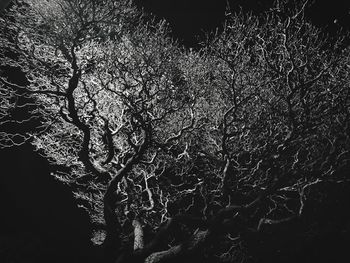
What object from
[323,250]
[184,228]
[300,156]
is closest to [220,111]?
[300,156]

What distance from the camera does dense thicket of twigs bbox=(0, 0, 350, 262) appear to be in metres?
8.83

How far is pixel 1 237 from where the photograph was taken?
17156 mm

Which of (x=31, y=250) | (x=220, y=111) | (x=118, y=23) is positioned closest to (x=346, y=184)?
(x=220, y=111)

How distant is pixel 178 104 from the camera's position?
40.7 feet

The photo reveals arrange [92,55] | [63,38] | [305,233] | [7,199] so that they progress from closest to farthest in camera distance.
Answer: [63,38] < [92,55] < [305,233] < [7,199]

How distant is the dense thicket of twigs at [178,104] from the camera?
883 cm

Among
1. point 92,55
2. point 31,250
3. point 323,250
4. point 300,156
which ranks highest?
point 92,55

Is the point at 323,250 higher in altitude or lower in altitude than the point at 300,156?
lower

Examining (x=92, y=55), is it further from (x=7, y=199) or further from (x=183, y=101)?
(x=7, y=199)

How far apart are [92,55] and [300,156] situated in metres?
8.82

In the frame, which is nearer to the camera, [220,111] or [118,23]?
[118,23]

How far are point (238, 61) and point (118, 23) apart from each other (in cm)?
434

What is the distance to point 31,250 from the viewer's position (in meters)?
17.0

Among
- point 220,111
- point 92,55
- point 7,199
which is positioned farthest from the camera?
point 7,199
